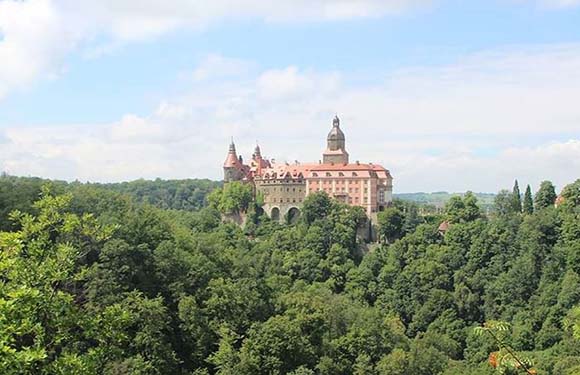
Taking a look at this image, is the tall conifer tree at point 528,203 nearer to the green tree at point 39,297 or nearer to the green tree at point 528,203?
the green tree at point 528,203

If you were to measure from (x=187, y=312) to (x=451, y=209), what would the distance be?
45268 mm

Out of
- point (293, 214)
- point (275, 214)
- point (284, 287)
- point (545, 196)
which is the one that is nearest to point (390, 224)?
point (293, 214)

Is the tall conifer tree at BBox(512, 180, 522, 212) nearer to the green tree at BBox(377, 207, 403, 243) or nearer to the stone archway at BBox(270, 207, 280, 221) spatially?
the green tree at BBox(377, 207, 403, 243)

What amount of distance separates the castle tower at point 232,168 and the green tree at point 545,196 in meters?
35.9

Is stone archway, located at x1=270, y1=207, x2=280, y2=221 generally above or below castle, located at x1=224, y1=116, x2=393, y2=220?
below

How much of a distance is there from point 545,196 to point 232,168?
37.5m

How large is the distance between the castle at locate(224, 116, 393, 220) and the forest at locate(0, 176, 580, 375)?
2.17 metres

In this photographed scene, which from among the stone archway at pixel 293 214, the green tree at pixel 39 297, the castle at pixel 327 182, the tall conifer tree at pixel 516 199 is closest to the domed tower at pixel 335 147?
the castle at pixel 327 182

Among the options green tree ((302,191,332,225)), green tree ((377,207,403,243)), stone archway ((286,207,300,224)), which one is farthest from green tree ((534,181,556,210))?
stone archway ((286,207,300,224))

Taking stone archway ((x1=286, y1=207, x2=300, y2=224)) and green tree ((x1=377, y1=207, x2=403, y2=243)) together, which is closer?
green tree ((x1=377, y1=207, x2=403, y2=243))

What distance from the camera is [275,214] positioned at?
83.7 metres

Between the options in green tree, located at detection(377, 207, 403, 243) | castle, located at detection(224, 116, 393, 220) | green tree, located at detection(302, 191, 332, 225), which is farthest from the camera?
castle, located at detection(224, 116, 393, 220)

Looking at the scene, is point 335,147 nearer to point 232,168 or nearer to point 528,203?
point 232,168

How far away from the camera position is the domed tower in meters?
87.5
